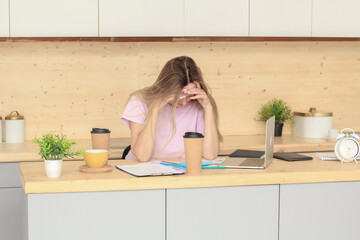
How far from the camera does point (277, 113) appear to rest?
406 cm

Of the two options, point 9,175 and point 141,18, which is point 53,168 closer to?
point 9,175

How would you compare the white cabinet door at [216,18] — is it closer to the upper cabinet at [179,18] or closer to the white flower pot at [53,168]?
the upper cabinet at [179,18]

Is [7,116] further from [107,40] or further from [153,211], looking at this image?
[153,211]

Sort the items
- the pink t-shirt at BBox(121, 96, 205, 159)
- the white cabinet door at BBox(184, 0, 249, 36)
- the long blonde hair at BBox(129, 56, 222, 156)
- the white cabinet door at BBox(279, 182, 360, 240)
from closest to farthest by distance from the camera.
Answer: the white cabinet door at BBox(279, 182, 360, 240)
the long blonde hair at BBox(129, 56, 222, 156)
the pink t-shirt at BBox(121, 96, 205, 159)
the white cabinet door at BBox(184, 0, 249, 36)

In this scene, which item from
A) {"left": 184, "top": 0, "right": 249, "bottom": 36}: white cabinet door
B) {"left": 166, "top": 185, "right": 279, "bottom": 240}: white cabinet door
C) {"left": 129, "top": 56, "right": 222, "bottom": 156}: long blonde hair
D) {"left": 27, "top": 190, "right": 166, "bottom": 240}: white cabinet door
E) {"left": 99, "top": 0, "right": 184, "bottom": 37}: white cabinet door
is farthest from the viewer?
{"left": 184, "top": 0, "right": 249, "bottom": 36}: white cabinet door

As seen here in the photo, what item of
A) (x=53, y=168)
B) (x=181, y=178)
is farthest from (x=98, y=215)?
(x=181, y=178)

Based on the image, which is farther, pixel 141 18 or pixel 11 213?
pixel 141 18

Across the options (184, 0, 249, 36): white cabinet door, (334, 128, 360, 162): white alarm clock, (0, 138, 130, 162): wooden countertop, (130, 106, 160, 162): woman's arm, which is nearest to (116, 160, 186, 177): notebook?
(130, 106, 160, 162): woman's arm

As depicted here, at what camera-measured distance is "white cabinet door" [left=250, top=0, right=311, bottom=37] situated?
12.3 ft

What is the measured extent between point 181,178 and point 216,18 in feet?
6.00

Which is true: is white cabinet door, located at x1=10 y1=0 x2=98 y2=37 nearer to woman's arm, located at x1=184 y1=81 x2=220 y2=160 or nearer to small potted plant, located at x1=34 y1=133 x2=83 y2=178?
woman's arm, located at x1=184 y1=81 x2=220 y2=160

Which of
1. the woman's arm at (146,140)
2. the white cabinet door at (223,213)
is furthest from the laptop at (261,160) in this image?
the woman's arm at (146,140)

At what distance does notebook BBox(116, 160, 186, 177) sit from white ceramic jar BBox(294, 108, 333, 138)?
192 centimetres

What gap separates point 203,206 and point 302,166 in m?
0.53
